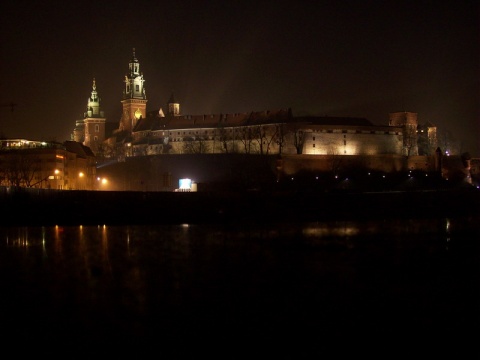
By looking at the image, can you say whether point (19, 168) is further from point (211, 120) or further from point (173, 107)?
point (173, 107)

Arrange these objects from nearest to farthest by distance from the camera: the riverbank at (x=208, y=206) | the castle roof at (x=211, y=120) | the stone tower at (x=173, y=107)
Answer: the riverbank at (x=208, y=206) < the castle roof at (x=211, y=120) < the stone tower at (x=173, y=107)

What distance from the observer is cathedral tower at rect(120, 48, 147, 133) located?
361 ft

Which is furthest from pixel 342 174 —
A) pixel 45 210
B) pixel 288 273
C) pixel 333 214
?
pixel 288 273

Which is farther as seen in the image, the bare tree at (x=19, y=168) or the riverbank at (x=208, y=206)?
the bare tree at (x=19, y=168)

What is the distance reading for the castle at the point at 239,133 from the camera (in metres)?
87.4

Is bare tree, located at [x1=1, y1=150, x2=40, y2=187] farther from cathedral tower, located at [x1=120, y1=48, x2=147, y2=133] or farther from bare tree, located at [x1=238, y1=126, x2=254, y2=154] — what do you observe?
cathedral tower, located at [x1=120, y1=48, x2=147, y2=133]

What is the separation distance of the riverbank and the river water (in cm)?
1114

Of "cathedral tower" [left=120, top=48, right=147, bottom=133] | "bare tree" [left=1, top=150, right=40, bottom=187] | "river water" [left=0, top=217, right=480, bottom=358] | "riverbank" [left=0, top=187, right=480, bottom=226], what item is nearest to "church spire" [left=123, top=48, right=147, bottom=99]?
"cathedral tower" [left=120, top=48, right=147, bottom=133]

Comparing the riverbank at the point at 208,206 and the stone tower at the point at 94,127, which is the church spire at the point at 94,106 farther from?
the riverbank at the point at 208,206

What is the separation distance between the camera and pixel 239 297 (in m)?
17.6

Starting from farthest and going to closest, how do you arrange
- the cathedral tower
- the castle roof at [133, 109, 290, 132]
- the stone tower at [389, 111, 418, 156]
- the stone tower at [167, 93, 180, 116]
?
1. the stone tower at [167, 93, 180, 116]
2. the cathedral tower
3. the castle roof at [133, 109, 290, 132]
4. the stone tower at [389, 111, 418, 156]

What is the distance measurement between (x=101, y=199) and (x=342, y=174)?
114 ft

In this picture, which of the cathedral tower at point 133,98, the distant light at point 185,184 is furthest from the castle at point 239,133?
the distant light at point 185,184

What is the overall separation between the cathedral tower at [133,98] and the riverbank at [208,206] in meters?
58.0
